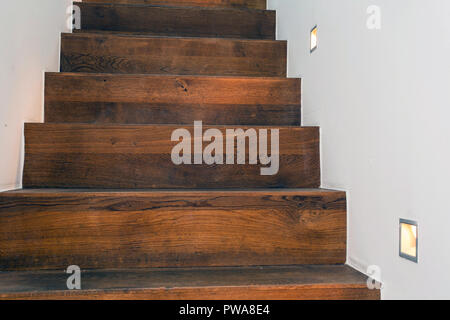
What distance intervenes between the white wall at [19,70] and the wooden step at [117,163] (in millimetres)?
51

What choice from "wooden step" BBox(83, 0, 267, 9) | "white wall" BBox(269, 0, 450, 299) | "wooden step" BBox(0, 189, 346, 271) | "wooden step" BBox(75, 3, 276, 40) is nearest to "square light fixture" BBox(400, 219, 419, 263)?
"white wall" BBox(269, 0, 450, 299)

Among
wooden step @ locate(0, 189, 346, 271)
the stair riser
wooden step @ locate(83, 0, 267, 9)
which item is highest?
wooden step @ locate(83, 0, 267, 9)

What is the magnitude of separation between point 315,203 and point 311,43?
692mm

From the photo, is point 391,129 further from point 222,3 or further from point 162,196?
point 222,3

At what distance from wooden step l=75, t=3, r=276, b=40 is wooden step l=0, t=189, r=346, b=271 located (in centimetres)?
114

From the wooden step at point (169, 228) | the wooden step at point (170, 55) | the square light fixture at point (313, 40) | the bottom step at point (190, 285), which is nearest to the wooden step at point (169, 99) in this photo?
the square light fixture at point (313, 40)

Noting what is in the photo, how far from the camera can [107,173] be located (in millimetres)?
1307

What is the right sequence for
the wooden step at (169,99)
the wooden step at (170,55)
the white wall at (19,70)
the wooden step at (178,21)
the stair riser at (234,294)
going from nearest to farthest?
the stair riser at (234,294), the white wall at (19,70), the wooden step at (169,99), the wooden step at (170,55), the wooden step at (178,21)

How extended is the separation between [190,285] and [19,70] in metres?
0.89

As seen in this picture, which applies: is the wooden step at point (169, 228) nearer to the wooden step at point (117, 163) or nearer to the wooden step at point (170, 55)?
the wooden step at point (117, 163)

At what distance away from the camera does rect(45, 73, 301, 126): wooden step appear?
1527 mm

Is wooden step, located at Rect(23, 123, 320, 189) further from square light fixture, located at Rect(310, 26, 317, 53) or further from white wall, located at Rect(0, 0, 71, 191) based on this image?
square light fixture, located at Rect(310, 26, 317, 53)

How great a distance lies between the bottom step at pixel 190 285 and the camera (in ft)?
3.15
